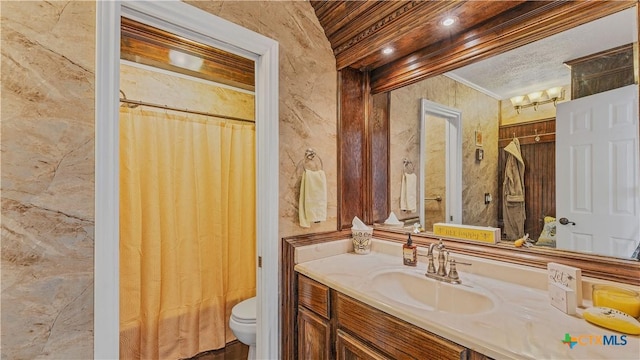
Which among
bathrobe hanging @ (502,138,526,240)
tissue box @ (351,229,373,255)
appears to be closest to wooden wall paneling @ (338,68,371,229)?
tissue box @ (351,229,373,255)

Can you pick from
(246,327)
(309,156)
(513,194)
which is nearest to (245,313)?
(246,327)

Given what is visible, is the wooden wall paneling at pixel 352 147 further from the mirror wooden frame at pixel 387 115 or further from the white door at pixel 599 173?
the white door at pixel 599 173

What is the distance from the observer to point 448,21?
1.25 meters

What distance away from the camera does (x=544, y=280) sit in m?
1.07

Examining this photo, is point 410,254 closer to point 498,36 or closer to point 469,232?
point 469,232

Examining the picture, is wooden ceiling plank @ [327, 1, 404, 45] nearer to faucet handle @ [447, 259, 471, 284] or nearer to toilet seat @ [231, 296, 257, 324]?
faucet handle @ [447, 259, 471, 284]

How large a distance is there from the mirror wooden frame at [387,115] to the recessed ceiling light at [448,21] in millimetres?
133

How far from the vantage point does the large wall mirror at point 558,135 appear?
0.98m

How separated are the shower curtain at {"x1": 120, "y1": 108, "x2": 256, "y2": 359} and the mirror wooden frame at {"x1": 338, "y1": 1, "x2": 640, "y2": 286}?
1.04 metres

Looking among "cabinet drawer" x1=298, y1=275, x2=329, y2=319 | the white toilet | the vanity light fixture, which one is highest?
the vanity light fixture

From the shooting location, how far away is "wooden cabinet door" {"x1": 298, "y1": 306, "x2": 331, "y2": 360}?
1.25m

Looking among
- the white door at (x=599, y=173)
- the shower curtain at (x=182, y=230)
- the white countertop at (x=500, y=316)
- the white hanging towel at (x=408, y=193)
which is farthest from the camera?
the shower curtain at (x=182, y=230)

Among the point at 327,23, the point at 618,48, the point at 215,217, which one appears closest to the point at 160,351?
the point at 215,217

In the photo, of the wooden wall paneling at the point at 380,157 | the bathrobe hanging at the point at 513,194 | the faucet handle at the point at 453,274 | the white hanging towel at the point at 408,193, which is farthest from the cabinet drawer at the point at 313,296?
the bathrobe hanging at the point at 513,194
